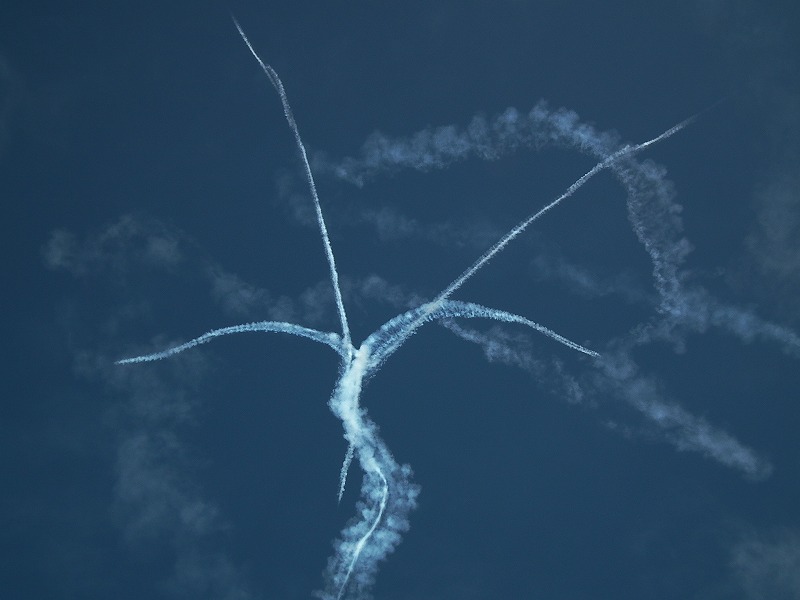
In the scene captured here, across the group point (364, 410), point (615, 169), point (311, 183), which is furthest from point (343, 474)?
point (615, 169)

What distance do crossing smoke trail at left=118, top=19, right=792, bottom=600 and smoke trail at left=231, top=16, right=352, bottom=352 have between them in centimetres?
3

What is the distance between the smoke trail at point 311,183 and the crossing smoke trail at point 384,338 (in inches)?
1.3

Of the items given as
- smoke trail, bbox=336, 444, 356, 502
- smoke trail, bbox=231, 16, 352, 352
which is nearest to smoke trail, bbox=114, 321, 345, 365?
smoke trail, bbox=231, 16, 352, 352

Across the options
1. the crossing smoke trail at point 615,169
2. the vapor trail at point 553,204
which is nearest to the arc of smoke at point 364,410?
the vapor trail at point 553,204

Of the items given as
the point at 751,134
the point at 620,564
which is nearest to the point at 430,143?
the point at 751,134

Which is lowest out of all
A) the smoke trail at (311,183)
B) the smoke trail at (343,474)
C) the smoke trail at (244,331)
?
the smoke trail at (343,474)

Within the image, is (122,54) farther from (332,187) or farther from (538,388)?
(538,388)

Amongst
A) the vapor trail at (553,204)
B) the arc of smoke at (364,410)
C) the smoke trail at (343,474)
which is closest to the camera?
the arc of smoke at (364,410)

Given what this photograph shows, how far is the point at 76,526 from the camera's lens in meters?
29.2

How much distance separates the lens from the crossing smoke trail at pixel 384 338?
93.9ft

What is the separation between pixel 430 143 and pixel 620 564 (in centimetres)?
1463

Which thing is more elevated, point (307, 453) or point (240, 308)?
point (240, 308)

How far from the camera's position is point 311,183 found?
97.4 feet

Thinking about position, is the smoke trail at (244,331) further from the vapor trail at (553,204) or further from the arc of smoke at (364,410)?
the vapor trail at (553,204)
